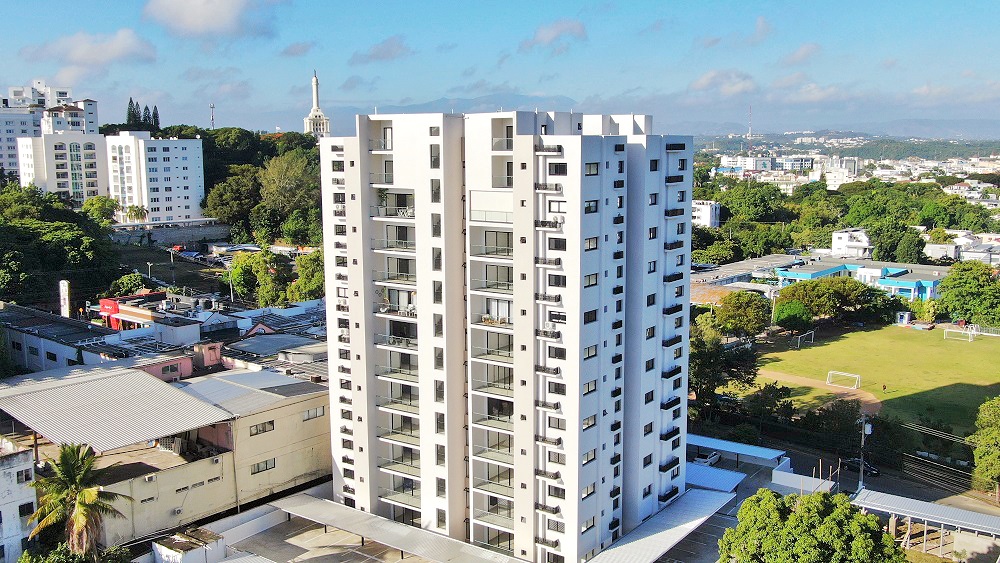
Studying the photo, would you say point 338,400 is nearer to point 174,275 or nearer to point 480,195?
point 480,195

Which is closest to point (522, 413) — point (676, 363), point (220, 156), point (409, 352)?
point (409, 352)

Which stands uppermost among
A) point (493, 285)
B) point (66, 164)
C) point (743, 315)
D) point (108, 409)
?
point (66, 164)

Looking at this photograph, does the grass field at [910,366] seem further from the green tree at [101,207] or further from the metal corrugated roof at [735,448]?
the green tree at [101,207]

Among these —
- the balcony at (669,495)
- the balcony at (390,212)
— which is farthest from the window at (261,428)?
the balcony at (669,495)

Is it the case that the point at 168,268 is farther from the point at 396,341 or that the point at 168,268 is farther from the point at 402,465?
the point at 402,465

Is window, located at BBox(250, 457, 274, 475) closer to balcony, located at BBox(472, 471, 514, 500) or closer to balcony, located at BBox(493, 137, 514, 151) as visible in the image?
balcony, located at BBox(472, 471, 514, 500)

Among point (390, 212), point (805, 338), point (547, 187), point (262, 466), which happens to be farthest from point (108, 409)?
point (805, 338)
